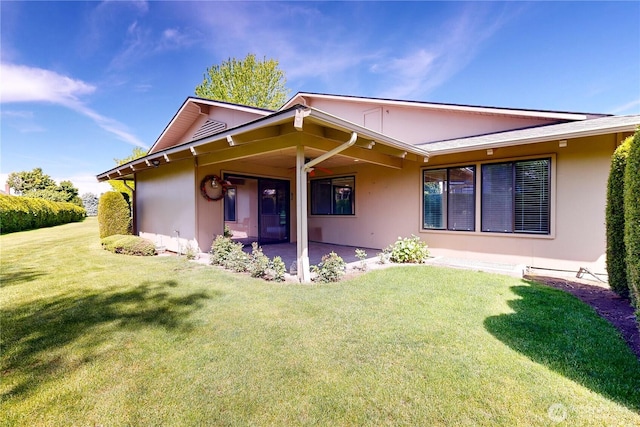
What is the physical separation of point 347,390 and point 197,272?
4.91 metres

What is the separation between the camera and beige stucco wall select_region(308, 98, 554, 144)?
789cm

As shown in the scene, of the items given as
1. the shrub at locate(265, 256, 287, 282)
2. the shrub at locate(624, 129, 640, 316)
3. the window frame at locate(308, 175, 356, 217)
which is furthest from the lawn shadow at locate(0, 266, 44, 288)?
the shrub at locate(624, 129, 640, 316)

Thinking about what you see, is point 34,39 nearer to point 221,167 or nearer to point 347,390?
point 221,167

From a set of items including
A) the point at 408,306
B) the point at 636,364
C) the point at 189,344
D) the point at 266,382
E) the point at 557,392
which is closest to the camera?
the point at 557,392

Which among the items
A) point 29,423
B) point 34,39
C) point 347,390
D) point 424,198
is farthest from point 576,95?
point 34,39

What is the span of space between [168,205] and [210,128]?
2923 mm

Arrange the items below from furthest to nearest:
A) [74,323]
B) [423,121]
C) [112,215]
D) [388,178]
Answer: [112,215], [423,121], [388,178], [74,323]

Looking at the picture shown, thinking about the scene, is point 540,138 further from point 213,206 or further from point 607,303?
point 213,206

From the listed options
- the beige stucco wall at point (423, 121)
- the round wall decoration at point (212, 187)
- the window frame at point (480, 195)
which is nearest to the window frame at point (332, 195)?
the beige stucco wall at point (423, 121)

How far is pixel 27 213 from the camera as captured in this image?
642 inches

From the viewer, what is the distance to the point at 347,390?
7.63ft

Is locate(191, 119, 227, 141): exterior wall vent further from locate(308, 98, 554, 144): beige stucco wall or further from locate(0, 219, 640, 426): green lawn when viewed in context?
locate(0, 219, 640, 426): green lawn

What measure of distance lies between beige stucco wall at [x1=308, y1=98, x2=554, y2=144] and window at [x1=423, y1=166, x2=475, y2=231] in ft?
5.01

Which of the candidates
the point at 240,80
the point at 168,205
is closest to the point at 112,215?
the point at 168,205
